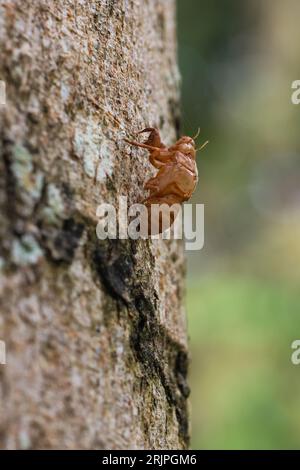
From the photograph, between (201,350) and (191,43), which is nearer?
(201,350)

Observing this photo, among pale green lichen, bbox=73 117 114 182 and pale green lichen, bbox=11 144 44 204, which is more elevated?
pale green lichen, bbox=73 117 114 182

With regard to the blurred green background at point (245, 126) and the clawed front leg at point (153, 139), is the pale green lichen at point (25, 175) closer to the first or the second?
the clawed front leg at point (153, 139)

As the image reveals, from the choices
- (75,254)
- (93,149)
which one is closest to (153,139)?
(93,149)

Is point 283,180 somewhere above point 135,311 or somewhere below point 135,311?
above

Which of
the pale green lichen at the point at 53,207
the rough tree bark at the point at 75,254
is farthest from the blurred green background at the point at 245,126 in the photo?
the pale green lichen at the point at 53,207

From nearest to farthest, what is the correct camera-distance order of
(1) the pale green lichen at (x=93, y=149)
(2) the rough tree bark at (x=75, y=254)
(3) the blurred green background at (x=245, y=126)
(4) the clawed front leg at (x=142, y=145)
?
(2) the rough tree bark at (x=75, y=254)
(1) the pale green lichen at (x=93, y=149)
(4) the clawed front leg at (x=142, y=145)
(3) the blurred green background at (x=245, y=126)

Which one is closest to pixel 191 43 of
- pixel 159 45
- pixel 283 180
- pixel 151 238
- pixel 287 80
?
pixel 287 80

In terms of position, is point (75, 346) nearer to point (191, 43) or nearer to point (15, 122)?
point (15, 122)

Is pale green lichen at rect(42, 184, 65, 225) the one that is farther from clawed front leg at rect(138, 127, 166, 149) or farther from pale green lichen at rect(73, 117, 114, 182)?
clawed front leg at rect(138, 127, 166, 149)

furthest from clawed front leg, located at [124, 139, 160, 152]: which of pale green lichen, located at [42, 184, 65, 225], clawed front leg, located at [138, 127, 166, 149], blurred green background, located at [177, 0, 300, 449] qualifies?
blurred green background, located at [177, 0, 300, 449]
